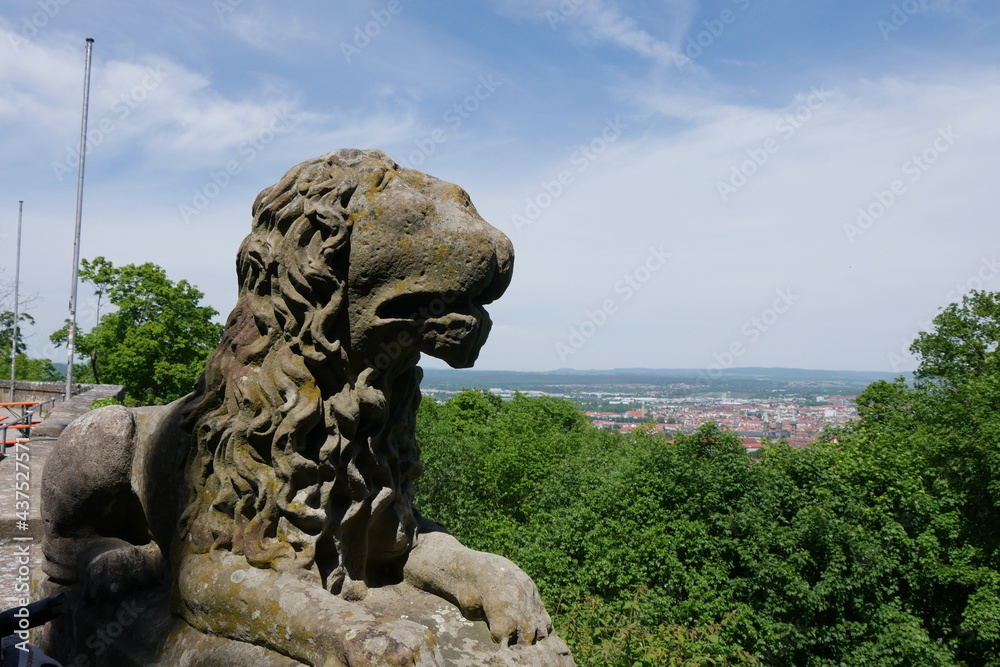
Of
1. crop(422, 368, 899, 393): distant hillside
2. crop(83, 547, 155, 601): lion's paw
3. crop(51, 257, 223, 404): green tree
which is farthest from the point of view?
crop(422, 368, 899, 393): distant hillside

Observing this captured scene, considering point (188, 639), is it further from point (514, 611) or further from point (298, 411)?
point (514, 611)

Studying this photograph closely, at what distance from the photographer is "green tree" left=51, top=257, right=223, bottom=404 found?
29109 millimetres

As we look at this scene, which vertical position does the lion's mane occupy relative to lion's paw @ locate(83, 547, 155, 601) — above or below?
above

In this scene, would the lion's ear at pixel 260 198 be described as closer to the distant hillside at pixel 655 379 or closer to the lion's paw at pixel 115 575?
the lion's paw at pixel 115 575

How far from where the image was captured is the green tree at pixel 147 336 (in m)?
29.1

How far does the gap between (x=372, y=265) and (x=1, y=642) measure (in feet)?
7.96

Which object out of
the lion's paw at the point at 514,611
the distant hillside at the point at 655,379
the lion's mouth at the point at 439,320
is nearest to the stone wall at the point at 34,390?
the lion's mouth at the point at 439,320

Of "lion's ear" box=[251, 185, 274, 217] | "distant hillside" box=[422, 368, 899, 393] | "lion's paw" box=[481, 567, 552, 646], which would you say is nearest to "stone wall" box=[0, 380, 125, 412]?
"lion's ear" box=[251, 185, 274, 217]

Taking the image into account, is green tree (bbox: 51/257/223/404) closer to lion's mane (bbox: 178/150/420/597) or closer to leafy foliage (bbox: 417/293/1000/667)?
leafy foliage (bbox: 417/293/1000/667)

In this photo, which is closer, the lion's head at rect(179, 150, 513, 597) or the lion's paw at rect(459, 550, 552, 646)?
the lion's paw at rect(459, 550, 552, 646)

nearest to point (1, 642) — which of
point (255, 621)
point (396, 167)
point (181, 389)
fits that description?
point (255, 621)

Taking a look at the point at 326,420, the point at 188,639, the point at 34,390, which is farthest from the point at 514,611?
the point at 34,390

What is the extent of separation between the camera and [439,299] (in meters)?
3.11

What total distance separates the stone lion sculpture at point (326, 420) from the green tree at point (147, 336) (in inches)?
1059
